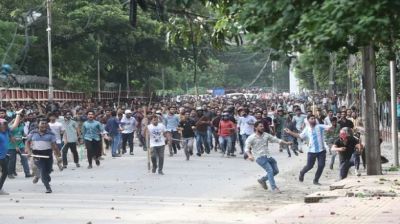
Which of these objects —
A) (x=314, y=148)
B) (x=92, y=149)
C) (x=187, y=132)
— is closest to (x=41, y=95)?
(x=187, y=132)

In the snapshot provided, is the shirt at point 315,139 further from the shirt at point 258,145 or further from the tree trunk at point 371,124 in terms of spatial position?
the shirt at point 258,145

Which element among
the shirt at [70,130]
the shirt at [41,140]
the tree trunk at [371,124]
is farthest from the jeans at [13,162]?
the tree trunk at [371,124]

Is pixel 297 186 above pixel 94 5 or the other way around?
the other way around

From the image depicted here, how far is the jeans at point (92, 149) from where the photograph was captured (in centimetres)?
2075

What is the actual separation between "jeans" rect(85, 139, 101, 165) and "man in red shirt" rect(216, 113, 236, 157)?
192 inches

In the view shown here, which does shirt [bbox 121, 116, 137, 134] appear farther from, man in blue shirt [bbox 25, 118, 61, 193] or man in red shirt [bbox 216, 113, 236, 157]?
man in blue shirt [bbox 25, 118, 61, 193]

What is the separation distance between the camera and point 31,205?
42.5 ft

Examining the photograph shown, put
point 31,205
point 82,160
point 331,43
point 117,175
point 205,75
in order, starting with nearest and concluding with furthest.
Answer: point 331,43
point 31,205
point 117,175
point 82,160
point 205,75

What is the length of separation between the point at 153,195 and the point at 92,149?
6835 millimetres

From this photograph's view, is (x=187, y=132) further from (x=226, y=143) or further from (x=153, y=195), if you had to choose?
(x=153, y=195)

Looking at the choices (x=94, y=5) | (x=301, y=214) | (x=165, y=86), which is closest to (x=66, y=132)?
(x=301, y=214)

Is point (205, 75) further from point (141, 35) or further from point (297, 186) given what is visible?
point (297, 186)

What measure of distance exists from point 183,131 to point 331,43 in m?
19.2

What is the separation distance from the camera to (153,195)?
14.4 metres
